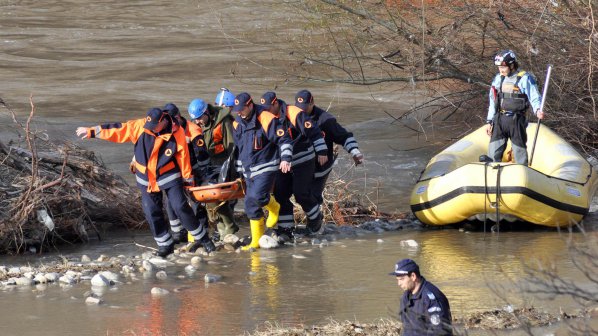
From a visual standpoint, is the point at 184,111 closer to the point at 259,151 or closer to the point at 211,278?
the point at 259,151

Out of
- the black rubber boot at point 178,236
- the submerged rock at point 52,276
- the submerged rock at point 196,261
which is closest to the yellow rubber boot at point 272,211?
the black rubber boot at point 178,236

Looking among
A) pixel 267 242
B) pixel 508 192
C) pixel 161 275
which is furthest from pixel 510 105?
pixel 161 275

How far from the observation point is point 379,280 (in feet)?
31.0

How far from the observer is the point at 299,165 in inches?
448

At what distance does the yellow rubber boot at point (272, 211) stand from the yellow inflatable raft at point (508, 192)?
1.59 metres

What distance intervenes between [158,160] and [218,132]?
1015 millimetres

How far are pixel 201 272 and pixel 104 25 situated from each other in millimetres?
25212

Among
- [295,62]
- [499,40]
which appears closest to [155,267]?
[499,40]

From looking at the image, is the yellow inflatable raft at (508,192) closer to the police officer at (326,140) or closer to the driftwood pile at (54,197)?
the police officer at (326,140)

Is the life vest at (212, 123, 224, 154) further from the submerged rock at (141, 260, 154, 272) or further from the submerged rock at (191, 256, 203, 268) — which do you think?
the submerged rock at (141, 260, 154, 272)

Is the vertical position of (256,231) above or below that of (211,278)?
above

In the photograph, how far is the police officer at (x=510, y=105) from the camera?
11.6 metres

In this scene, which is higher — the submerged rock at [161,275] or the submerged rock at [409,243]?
the submerged rock at [161,275]

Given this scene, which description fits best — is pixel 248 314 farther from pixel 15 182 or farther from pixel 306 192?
pixel 15 182
